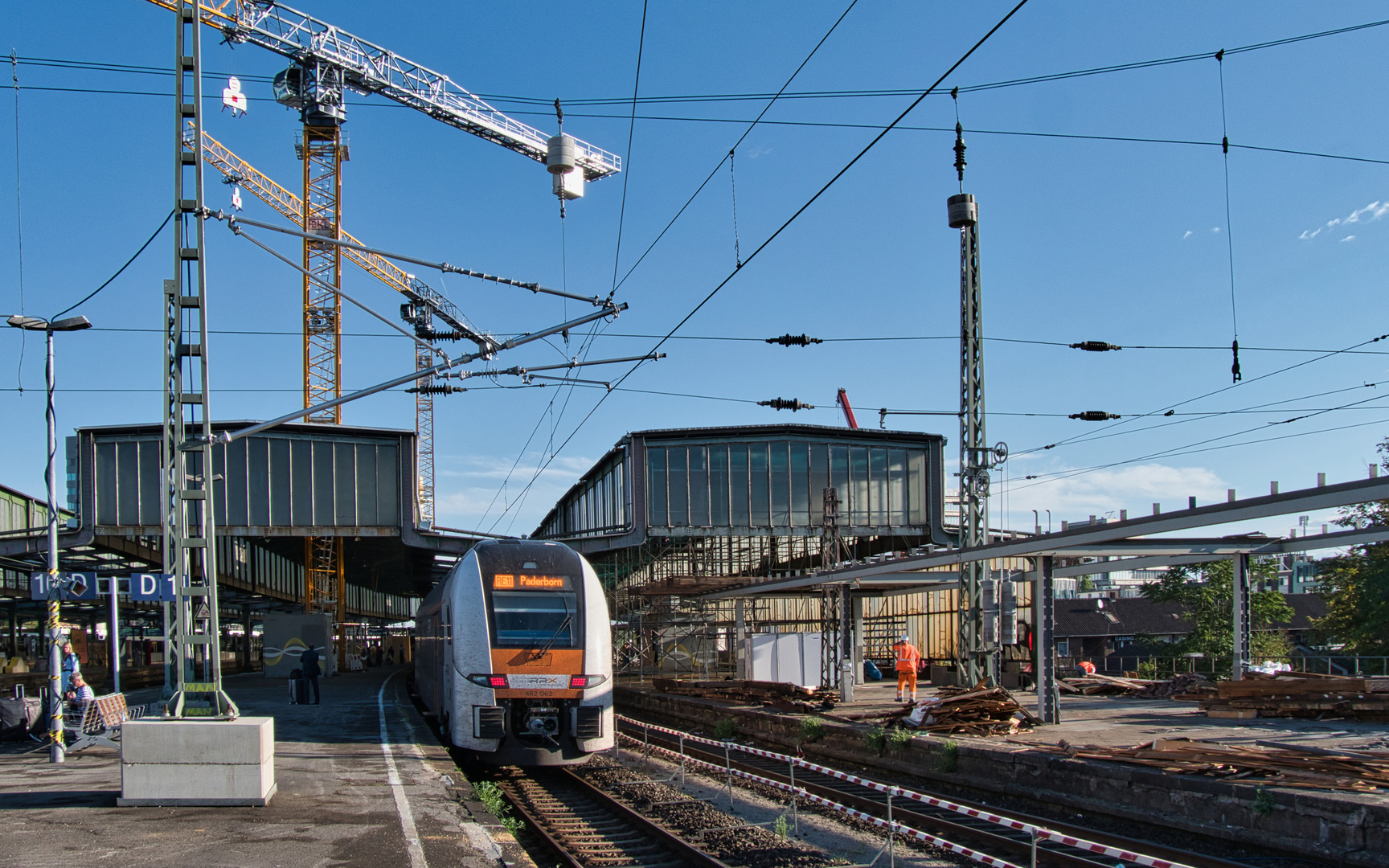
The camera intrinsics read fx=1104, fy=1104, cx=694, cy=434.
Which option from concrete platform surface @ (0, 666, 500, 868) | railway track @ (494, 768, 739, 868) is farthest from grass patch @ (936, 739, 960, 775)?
concrete platform surface @ (0, 666, 500, 868)

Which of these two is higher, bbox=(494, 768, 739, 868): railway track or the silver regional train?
the silver regional train

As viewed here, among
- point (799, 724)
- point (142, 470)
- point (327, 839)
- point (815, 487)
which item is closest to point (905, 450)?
point (815, 487)

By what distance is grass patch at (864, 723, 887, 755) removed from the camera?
679 inches

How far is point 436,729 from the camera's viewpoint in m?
23.1

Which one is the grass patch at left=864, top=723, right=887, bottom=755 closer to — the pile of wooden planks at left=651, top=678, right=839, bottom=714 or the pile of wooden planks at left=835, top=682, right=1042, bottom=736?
the pile of wooden planks at left=835, top=682, right=1042, bottom=736

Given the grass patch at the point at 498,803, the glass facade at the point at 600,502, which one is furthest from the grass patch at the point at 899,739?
the glass facade at the point at 600,502

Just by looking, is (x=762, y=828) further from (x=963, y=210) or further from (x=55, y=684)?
(x=963, y=210)

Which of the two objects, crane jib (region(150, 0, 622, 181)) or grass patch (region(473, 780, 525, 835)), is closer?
grass patch (region(473, 780, 525, 835))

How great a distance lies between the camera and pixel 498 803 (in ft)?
46.8

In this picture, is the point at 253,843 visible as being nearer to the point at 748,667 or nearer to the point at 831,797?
the point at 831,797

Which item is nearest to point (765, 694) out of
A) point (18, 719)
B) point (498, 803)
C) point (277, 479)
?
point (498, 803)

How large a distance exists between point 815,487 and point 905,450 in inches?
168

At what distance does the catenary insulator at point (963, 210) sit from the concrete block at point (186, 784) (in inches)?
661

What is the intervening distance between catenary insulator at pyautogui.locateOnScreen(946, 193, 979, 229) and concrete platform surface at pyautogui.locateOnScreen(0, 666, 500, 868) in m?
14.2
